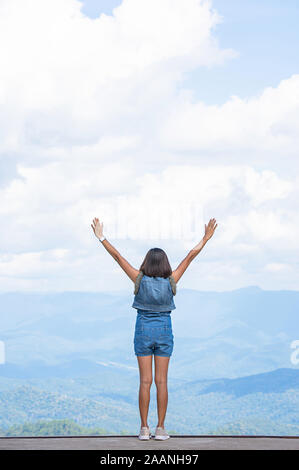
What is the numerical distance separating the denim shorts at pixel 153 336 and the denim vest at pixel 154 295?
84mm

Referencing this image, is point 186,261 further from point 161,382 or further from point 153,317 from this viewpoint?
point 161,382

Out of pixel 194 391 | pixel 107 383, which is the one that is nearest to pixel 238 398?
pixel 194 391

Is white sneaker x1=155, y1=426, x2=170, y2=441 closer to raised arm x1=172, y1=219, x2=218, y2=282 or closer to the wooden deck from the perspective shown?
the wooden deck

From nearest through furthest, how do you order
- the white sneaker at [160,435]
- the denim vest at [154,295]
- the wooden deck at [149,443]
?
the wooden deck at [149,443] < the white sneaker at [160,435] < the denim vest at [154,295]

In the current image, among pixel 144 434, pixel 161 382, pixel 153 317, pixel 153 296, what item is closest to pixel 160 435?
pixel 144 434

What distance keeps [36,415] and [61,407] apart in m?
2.04

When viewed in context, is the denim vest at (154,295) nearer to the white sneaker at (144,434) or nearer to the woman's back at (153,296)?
the woman's back at (153,296)

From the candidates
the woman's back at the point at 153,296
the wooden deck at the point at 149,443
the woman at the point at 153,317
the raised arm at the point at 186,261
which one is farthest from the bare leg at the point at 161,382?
the raised arm at the point at 186,261

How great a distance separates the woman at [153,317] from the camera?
18.7 ft

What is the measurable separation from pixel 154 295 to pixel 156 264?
275 mm

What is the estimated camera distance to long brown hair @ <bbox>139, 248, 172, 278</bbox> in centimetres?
582

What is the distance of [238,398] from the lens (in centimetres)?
5628
